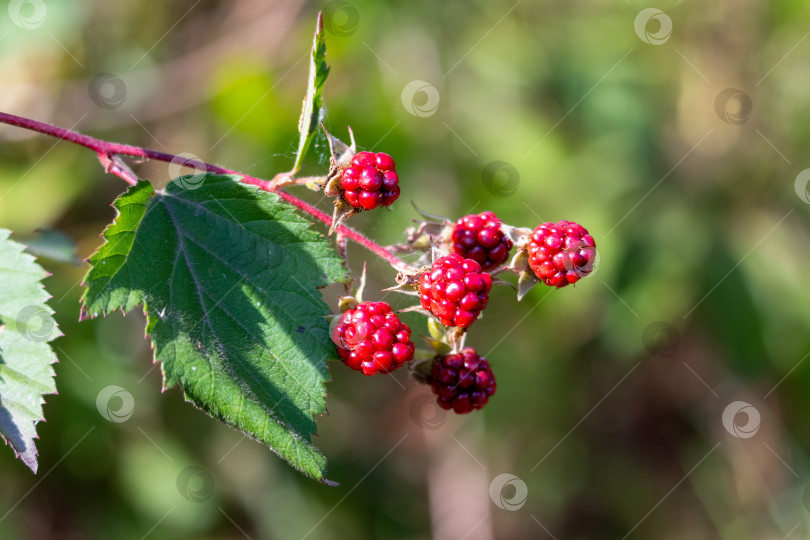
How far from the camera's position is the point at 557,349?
3771 millimetres

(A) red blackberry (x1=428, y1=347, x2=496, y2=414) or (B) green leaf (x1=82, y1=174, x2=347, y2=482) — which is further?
(A) red blackberry (x1=428, y1=347, x2=496, y2=414)

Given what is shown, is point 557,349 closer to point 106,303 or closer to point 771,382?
point 771,382

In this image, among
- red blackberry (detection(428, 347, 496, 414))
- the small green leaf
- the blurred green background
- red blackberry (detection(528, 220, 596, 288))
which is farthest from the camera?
the blurred green background

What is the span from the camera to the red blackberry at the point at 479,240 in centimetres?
177

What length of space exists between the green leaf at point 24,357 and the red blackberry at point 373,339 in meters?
0.66

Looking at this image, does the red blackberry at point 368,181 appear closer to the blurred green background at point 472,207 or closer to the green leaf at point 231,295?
the green leaf at point 231,295

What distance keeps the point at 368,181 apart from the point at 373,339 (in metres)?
0.36

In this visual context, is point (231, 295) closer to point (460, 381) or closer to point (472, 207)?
point (460, 381)

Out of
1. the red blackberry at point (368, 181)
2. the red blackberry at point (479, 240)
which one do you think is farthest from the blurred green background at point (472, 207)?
the red blackberry at point (368, 181)

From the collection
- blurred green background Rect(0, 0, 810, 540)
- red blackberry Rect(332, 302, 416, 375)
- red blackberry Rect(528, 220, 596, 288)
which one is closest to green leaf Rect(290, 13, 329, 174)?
red blackberry Rect(332, 302, 416, 375)

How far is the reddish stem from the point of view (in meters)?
1.54

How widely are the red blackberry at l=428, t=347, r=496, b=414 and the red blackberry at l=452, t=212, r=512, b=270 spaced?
27 cm

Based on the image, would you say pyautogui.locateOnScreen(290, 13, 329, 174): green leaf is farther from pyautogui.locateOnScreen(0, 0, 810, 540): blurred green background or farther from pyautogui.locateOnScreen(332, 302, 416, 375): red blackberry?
pyautogui.locateOnScreen(0, 0, 810, 540): blurred green background

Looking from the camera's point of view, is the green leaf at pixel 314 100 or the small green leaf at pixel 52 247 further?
the small green leaf at pixel 52 247
